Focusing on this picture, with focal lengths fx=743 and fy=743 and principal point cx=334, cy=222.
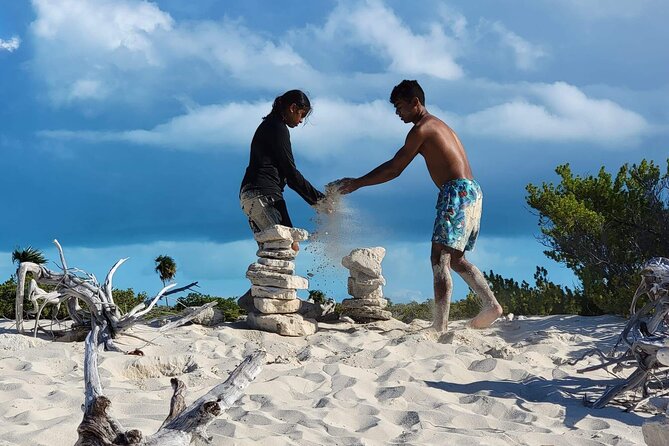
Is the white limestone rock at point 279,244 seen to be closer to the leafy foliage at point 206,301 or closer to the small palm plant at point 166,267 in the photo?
the leafy foliage at point 206,301

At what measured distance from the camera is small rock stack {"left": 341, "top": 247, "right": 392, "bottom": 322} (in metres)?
8.62

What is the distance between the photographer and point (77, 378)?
586cm

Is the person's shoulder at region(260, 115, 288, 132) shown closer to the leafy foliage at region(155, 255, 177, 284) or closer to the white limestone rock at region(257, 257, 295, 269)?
the white limestone rock at region(257, 257, 295, 269)

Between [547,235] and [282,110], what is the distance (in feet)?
19.0

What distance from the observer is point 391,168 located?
8.07 metres

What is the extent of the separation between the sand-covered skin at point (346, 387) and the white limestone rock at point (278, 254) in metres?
0.84

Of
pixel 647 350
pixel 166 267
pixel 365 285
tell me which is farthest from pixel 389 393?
pixel 166 267

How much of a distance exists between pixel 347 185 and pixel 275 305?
1.53 metres

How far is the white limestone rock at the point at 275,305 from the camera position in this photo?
8012 millimetres

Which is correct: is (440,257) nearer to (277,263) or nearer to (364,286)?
(364,286)

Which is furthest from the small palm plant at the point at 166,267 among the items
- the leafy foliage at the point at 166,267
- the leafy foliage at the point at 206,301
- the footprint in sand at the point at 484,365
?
the footprint in sand at the point at 484,365

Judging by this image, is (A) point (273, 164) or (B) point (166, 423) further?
(A) point (273, 164)

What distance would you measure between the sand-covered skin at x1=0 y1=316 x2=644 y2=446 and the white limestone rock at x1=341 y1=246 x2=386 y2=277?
821 millimetres

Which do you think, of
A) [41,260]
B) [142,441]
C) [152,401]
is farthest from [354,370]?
[41,260]
